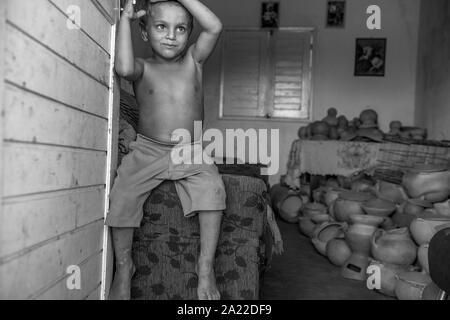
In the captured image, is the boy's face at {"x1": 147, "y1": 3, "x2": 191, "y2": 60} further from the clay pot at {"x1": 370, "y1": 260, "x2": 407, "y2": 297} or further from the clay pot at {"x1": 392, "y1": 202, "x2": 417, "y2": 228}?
the clay pot at {"x1": 392, "y1": 202, "x2": 417, "y2": 228}

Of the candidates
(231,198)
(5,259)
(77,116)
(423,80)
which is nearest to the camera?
(5,259)

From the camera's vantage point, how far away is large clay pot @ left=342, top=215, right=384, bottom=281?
8.95 feet

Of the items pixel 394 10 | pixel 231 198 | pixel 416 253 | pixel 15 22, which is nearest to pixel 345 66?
pixel 394 10

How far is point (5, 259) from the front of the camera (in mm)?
771

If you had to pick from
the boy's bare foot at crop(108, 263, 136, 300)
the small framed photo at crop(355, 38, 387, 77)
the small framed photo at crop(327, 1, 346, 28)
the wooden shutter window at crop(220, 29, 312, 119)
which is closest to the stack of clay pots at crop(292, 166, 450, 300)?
the boy's bare foot at crop(108, 263, 136, 300)

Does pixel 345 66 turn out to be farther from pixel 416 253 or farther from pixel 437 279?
pixel 437 279

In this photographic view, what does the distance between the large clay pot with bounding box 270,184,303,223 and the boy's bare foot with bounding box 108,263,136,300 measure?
11.2 ft

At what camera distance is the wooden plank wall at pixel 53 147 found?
789mm

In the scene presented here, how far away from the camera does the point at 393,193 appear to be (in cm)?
326

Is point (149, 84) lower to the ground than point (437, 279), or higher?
higher

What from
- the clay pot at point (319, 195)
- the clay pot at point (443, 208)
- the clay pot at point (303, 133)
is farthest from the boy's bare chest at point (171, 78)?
the clay pot at point (303, 133)

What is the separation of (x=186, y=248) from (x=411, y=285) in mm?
1376

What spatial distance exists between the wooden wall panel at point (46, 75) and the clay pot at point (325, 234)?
2.43 meters
